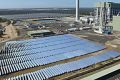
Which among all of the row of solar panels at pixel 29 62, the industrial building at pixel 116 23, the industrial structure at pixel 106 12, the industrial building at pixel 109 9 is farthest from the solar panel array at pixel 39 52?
the industrial building at pixel 109 9

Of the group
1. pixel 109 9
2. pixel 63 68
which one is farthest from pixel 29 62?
pixel 109 9

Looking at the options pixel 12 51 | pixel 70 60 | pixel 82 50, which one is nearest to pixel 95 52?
pixel 82 50

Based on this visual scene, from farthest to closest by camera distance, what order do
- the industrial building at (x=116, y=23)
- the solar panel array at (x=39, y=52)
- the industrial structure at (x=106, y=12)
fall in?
1. the industrial structure at (x=106, y=12)
2. the industrial building at (x=116, y=23)
3. the solar panel array at (x=39, y=52)

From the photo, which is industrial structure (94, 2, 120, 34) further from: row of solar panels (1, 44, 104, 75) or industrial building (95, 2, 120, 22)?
row of solar panels (1, 44, 104, 75)

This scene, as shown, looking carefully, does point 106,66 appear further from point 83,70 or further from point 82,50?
point 82,50

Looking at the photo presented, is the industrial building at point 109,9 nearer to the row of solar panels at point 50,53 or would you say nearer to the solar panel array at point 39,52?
the solar panel array at point 39,52

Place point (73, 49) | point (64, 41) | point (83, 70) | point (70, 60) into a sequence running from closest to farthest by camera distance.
→ point (83, 70)
point (70, 60)
point (73, 49)
point (64, 41)
